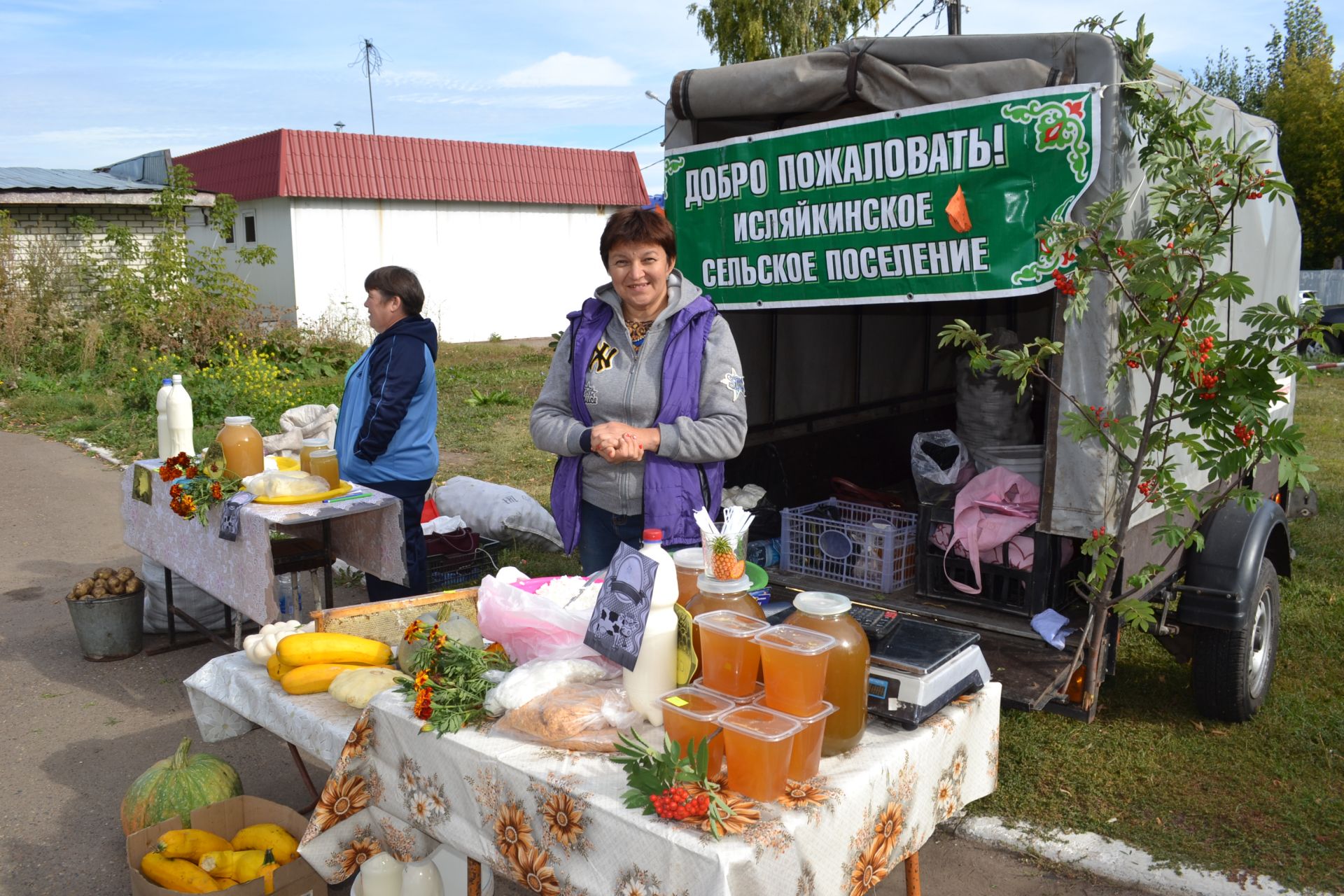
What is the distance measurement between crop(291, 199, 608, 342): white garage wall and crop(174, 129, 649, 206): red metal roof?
472 mm

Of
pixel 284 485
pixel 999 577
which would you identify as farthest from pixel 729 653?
pixel 284 485

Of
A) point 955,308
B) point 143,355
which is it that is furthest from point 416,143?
point 955,308

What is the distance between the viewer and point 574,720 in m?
2.12

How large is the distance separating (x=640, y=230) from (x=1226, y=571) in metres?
2.80

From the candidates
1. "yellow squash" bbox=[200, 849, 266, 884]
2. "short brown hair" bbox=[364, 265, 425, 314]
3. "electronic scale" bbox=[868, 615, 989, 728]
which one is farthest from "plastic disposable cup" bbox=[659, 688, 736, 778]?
"short brown hair" bbox=[364, 265, 425, 314]

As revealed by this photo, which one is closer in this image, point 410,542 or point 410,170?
point 410,542

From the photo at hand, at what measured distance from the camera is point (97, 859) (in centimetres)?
353

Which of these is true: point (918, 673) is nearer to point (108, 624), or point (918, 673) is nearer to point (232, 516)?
point (232, 516)

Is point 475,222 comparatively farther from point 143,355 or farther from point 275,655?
point 275,655

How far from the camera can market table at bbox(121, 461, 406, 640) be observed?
4289 millimetres

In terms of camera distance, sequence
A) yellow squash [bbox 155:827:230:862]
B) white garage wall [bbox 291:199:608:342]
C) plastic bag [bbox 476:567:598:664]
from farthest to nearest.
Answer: white garage wall [bbox 291:199:608:342] < yellow squash [bbox 155:827:230:862] < plastic bag [bbox 476:567:598:664]

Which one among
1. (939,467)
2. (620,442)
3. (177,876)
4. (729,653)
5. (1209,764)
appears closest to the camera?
(729,653)

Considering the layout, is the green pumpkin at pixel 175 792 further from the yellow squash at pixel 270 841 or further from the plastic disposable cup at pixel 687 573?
the plastic disposable cup at pixel 687 573

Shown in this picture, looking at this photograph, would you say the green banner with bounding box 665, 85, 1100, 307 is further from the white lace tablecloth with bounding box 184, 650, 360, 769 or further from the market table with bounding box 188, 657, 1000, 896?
the white lace tablecloth with bounding box 184, 650, 360, 769
